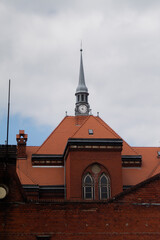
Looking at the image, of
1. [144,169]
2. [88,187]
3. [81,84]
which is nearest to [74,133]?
[88,187]

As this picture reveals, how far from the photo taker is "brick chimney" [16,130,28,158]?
47.6m

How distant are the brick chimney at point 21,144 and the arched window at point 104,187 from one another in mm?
10204

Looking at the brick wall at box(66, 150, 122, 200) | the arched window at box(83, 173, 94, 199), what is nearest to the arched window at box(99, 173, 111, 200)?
the brick wall at box(66, 150, 122, 200)

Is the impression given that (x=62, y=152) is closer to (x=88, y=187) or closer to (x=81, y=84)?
(x=88, y=187)

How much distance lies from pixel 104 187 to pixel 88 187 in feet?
5.06

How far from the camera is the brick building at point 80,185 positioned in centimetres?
2308

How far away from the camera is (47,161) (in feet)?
152

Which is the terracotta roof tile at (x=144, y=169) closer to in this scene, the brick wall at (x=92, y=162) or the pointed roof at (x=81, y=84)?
the brick wall at (x=92, y=162)

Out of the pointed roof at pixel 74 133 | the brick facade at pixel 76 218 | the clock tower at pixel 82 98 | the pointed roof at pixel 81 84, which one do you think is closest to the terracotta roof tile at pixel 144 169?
the pointed roof at pixel 74 133

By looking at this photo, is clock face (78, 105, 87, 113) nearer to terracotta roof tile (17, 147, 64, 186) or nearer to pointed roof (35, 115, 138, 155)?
pointed roof (35, 115, 138, 155)

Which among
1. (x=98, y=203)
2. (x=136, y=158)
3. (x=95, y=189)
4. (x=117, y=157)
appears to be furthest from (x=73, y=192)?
(x=98, y=203)

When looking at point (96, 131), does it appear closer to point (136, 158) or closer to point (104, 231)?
point (136, 158)

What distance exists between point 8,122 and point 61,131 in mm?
25329

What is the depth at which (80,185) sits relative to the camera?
40.5 metres
